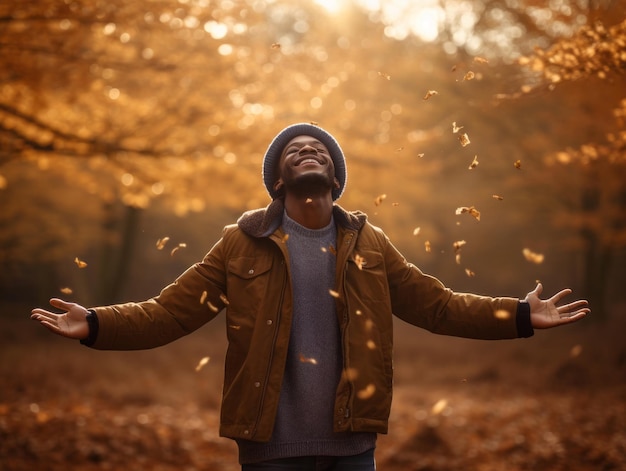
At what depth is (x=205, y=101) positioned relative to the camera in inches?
277

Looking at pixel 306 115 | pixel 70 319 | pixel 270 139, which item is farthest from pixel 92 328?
pixel 306 115

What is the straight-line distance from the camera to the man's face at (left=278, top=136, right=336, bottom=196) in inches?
116

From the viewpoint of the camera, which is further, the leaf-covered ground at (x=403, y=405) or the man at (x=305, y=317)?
the leaf-covered ground at (x=403, y=405)

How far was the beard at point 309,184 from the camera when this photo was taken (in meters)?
2.94

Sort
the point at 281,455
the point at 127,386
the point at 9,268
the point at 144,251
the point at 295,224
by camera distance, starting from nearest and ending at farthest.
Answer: the point at 281,455, the point at 295,224, the point at 127,386, the point at 9,268, the point at 144,251

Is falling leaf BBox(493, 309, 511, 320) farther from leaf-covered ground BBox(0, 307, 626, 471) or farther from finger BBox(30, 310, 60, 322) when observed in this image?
finger BBox(30, 310, 60, 322)

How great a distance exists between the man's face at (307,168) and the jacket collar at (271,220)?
115 millimetres

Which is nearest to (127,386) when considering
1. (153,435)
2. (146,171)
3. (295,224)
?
(153,435)

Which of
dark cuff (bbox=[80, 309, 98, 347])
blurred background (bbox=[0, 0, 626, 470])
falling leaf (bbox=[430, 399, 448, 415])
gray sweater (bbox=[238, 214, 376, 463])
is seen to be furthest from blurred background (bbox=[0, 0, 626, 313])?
dark cuff (bbox=[80, 309, 98, 347])

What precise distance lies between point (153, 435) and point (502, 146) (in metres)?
8.95

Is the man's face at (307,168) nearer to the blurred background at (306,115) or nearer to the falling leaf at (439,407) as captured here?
the blurred background at (306,115)

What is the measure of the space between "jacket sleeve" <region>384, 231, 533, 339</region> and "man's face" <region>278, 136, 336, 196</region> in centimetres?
44

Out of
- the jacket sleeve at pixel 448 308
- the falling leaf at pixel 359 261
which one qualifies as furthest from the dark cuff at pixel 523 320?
the falling leaf at pixel 359 261

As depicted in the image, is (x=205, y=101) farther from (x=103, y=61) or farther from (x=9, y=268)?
(x=9, y=268)
